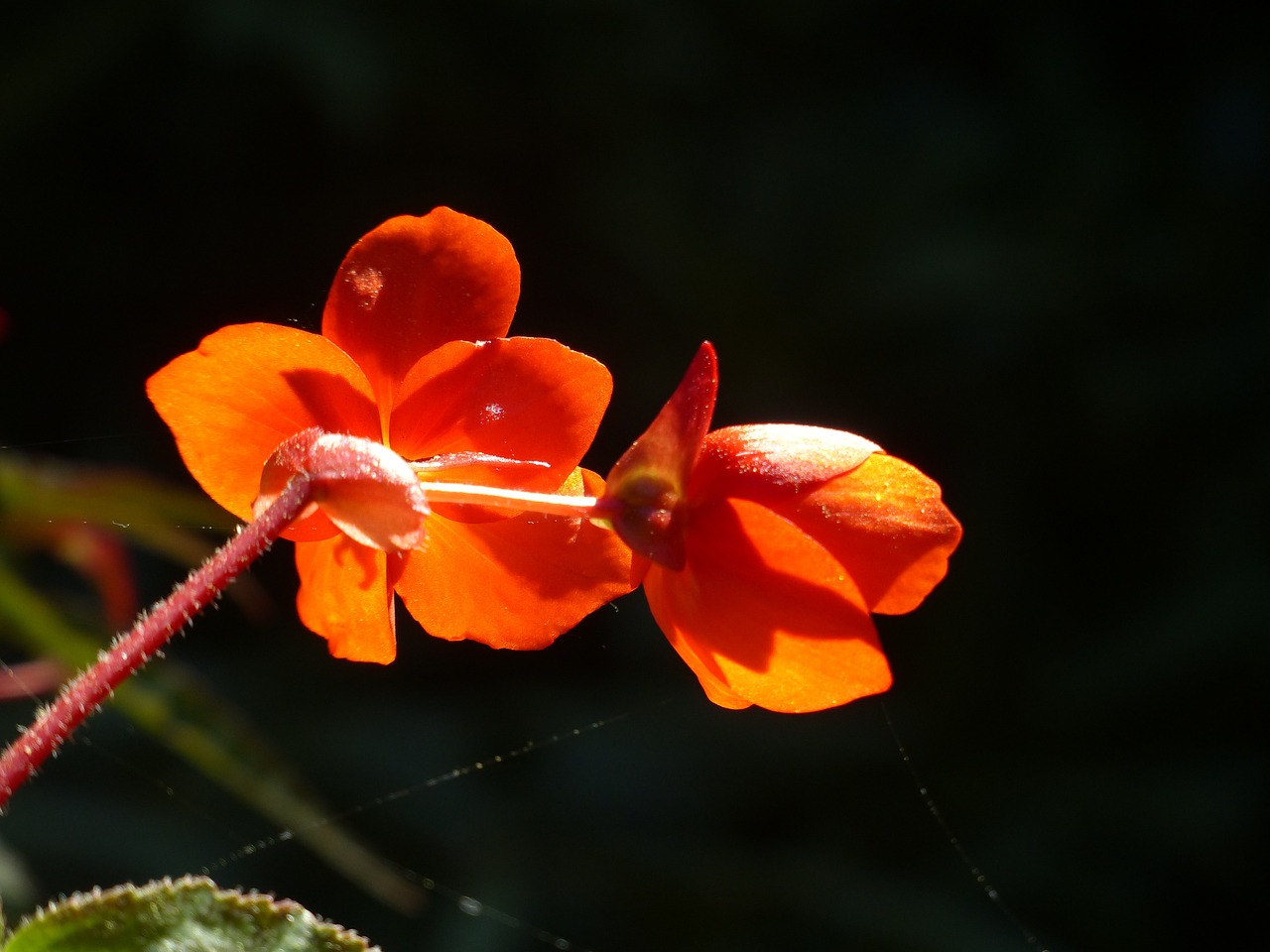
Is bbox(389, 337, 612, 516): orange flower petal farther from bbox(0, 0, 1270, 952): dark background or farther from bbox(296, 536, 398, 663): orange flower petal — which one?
bbox(0, 0, 1270, 952): dark background

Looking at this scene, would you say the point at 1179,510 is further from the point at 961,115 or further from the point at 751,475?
the point at 751,475

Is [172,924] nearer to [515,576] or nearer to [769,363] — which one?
[515,576]

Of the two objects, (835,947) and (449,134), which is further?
(449,134)

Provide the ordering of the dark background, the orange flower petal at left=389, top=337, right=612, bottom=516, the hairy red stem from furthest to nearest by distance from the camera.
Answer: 1. the dark background
2. the orange flower petal at left=389, top=337, right=612, bottom=516
3. the hairy red stem

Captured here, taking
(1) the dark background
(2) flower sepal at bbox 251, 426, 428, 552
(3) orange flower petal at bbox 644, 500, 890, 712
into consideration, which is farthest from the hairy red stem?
(1) the dark background

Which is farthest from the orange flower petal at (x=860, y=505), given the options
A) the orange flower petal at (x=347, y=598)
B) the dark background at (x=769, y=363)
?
the dark background at (x=769, y=363)

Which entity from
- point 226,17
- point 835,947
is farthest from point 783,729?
point 226,17

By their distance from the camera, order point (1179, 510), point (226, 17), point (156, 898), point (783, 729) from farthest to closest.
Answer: point (1179, 510) < point (783, 729) < point (226, 17) < point (156, 898)
